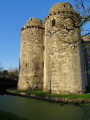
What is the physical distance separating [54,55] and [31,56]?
437cm

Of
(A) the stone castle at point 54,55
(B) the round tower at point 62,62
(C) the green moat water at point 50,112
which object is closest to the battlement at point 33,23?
(A) the stone castle at point 54,55

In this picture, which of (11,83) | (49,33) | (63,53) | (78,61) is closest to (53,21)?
(49,33)

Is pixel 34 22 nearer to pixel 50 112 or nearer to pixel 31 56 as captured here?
pixel 31 56

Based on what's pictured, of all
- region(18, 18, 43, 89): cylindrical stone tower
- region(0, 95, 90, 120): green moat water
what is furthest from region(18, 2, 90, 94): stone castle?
region(0, 95, 90, 120): green moat water

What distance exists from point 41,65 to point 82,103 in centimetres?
830

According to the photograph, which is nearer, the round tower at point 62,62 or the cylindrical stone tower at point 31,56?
the round tower at point 62,62

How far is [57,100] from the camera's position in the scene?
9.05m

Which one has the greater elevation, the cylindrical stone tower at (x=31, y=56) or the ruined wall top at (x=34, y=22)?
the ruined wall top at (x=34, y=22)

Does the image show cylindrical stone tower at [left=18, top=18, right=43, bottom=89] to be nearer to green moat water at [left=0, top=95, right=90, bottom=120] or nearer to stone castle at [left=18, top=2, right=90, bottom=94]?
stone castle at [left=18, top=2, right=90, bottom=94]

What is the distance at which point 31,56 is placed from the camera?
50.9 ft

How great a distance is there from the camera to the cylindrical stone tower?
1468cm

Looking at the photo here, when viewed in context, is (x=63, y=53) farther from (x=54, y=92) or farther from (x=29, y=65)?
(x=29, y=65)

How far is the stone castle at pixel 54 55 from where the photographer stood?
11.4 metres

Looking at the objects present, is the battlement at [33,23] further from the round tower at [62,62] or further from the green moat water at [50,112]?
the green moat water at [50,112]
